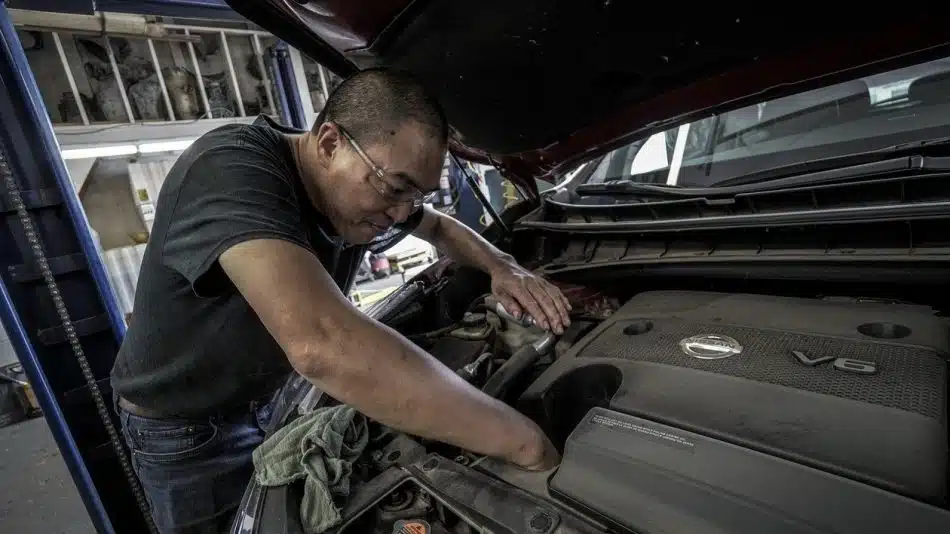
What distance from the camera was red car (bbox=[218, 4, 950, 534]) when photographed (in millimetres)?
701

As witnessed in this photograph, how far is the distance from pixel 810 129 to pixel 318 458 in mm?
1406

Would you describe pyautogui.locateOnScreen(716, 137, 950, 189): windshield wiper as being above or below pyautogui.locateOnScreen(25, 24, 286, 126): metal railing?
below

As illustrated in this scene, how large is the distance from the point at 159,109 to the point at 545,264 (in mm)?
6438

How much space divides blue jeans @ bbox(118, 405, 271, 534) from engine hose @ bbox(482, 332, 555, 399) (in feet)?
2.65

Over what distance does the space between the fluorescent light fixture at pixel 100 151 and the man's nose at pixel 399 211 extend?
6014 millimetres

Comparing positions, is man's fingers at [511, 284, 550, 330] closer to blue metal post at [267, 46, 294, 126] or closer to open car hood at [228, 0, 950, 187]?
open car hood at [228, 0, 950, 187]

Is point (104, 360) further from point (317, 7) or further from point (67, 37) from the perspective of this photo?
point (67, 37)

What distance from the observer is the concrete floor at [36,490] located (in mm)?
2756

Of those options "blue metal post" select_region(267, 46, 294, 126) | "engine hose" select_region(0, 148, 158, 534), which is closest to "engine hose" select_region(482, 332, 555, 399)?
"engine hose" select_region(0, 148, 158, 534)

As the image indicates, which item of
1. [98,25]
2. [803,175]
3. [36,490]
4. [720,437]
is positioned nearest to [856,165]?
[803,175]

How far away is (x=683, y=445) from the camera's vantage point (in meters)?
0.75

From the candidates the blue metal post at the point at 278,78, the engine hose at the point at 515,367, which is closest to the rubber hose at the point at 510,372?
the engine hose at the point at 515,367

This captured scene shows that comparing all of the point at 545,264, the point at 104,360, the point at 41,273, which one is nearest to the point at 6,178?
the point at 41,273

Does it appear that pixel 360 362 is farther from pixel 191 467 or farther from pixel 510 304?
pixel 191 467
